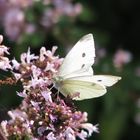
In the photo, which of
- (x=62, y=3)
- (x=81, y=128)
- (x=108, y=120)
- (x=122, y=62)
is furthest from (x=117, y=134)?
(x=81, y=128)

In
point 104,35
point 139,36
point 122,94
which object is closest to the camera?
point 122,94

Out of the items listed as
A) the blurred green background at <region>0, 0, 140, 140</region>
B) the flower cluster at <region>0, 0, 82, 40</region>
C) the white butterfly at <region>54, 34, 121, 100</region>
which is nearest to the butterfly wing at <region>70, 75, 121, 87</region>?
the white butterfly at <region>54, 34, 121, 100</region>

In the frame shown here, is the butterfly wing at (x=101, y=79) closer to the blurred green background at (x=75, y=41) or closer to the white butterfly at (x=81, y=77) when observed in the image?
the white butterfly at (x=81, y=77)

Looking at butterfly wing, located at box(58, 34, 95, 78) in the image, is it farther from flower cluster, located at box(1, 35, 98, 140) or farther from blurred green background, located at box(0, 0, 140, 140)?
blurred green background, located at box(0, 0, 140, 140)

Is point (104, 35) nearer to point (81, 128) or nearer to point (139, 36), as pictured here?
point (139, 36)

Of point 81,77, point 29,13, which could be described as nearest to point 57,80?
point 81,77

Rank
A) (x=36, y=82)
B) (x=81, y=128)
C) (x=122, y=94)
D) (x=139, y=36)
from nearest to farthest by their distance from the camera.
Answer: (x=36, y=82), (x=81, y=128), (x=122, y=94), (x=139, y=36)
